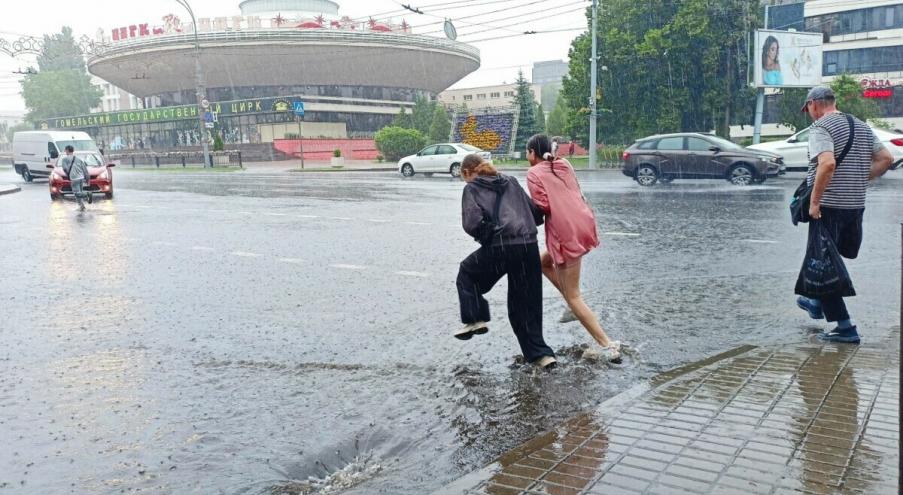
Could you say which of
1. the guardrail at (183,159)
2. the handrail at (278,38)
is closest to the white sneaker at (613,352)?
the guardrail at (183,159)

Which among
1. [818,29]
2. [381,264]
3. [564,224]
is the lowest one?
[381,264]

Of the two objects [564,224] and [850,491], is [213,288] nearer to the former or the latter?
[564,224]

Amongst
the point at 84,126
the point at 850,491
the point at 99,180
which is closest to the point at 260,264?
the point at 850,491

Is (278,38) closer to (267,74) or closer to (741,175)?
(267,74)

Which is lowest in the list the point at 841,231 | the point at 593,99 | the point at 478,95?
the point at 841,231

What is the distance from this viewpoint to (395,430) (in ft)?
13.6

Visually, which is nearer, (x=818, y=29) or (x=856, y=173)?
(x=856, y=173)

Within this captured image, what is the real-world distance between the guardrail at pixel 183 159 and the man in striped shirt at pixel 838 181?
43.9 m

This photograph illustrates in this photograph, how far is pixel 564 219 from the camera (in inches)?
205

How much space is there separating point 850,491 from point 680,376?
5.49 ft

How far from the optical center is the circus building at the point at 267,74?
65812mm

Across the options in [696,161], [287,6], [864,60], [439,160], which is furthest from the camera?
[287,6]

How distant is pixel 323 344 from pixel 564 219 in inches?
86.6

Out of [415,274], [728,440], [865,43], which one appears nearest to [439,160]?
[415,274]
